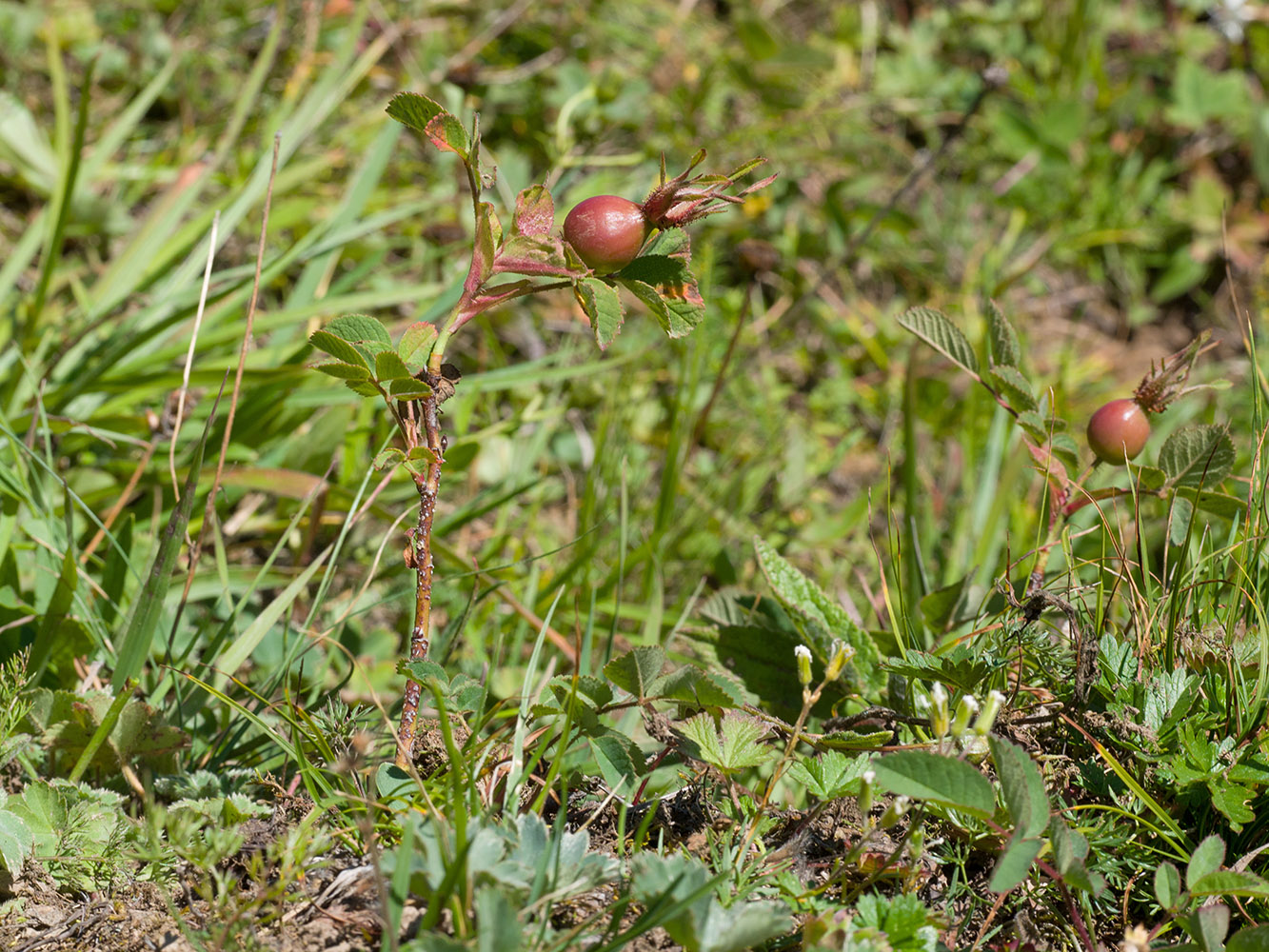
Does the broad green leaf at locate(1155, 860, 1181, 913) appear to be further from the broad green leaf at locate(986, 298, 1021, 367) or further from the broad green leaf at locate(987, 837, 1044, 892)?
the broad green leaf at locate(986, 298, 1021, 367)

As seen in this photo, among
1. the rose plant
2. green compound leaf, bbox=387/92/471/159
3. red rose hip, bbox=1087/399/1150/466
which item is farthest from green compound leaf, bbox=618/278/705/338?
red rose hip, bbox=1087/399/1150/466

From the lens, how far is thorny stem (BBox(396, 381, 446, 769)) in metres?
1.08

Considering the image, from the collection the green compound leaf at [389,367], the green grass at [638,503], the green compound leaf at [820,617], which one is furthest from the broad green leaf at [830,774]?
the green compound leaf at [389,367]

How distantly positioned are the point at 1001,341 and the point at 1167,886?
727mm

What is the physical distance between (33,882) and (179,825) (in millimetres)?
315

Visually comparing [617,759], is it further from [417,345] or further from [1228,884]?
[1228,884]

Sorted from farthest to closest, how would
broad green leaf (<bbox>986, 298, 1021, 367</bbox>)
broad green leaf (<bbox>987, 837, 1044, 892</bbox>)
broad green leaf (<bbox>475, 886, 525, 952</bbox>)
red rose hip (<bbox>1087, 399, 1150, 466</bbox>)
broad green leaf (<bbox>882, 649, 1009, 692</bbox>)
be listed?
broad green leaf (<bbox>986, 298, 1021, 367</bbox>), red rose hip (<bbox>1087, 399, 1150, 466</bbox>), broad green leaf (<bbox>882, 649, 1009, 692</bbox>), broad green leaf (<bbox>987, 837, 1044, 892</bbox>), broad green leaf (<bbox>475, 886, 525, 952</bbox>)

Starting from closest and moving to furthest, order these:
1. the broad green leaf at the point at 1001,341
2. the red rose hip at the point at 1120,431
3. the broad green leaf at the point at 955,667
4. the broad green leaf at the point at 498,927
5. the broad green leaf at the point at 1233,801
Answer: the broad green leaf at the point at 498,927
the broad green leaf at the point at 1233,801
the broad green leaf at the point at 955,667
the red rose hip at the point at 1120,431
the broad green leaf at the point at 1001,341

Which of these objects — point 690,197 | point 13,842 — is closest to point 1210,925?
point 690,197

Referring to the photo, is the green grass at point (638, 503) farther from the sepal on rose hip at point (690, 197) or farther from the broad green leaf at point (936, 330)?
the sepal on rose hip at point (690, 197)

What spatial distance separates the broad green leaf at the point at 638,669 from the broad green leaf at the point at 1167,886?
57 cm

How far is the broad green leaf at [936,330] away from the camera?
145 cm

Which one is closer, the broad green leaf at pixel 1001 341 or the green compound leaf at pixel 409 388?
the green compound leaf at pixel 409 388

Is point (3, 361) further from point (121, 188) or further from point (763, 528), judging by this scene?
point (763, 528)
